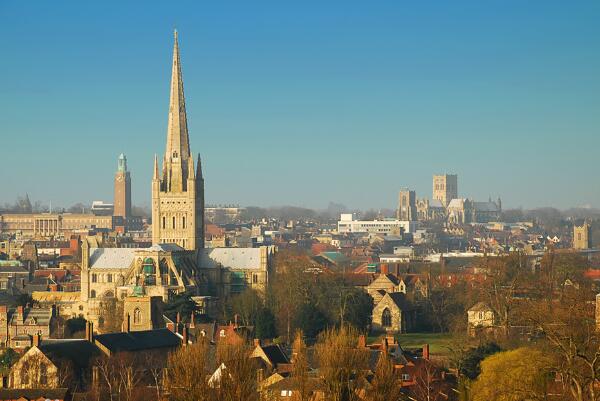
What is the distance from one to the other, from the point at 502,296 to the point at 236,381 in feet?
118

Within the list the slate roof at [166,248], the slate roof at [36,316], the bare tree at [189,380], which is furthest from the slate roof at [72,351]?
the slate roof at [166,248]

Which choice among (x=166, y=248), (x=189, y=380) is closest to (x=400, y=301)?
(x=166, y=248)

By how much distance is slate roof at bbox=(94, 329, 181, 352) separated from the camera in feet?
214

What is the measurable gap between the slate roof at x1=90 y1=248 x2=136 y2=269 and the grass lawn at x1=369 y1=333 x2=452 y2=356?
24567 millimetres

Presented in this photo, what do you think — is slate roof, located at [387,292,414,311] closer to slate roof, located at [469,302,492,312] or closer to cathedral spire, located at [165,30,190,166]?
slate roof, located at [469,302,492,312]

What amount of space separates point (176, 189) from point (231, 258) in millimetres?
7491

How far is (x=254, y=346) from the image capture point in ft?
208

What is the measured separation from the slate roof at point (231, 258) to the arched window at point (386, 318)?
1678 cm

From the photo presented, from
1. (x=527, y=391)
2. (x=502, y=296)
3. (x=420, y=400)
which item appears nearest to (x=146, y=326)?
(x=502, y=296)

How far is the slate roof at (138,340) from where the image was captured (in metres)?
65.2

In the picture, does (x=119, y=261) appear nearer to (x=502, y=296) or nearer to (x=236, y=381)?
(x=502, y=296)

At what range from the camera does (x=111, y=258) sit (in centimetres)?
10462

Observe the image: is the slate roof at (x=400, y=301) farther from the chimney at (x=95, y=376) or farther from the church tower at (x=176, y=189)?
the chimney at (x=95, y=376)

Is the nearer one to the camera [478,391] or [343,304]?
[478,391]
